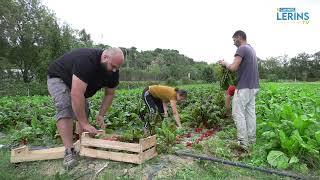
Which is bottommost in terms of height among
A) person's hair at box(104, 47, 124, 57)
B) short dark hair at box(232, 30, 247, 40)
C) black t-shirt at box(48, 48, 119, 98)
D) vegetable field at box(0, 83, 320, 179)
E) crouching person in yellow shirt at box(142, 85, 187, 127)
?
vegetable field at box(0, 83, 320, 179)

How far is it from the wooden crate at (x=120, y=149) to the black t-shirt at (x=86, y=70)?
728mm

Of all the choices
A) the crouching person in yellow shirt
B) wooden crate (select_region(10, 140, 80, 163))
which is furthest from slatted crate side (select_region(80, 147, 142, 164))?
the crouching person in yellow shirt

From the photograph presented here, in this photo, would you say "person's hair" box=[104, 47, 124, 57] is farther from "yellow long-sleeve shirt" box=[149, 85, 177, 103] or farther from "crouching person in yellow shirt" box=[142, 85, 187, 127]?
"yellow long-sleeve shirt" box=[149, 85, 177, 103]

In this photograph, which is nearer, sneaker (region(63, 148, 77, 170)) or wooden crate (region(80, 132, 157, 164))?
wooden crate (region(80, 132, 157, 164))

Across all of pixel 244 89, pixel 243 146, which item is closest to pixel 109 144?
pixel 243 146

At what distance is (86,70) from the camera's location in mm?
5109

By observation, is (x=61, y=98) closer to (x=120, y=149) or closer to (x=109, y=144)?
(x=109, y=144)

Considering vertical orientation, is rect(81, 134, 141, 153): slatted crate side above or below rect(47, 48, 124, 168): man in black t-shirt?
below

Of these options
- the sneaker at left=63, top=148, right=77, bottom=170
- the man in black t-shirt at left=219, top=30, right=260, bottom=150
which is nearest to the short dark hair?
the man in black t-shirt at left=219, top=30, right=260, bottom=150

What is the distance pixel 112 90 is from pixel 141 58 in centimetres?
6539

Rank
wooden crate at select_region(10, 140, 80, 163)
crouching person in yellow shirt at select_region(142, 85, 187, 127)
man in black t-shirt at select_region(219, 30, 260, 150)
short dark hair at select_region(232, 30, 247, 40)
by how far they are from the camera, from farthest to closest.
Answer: crouching person in yellow shirt at select_region(142, 85, 187, 127), short dark hair at select_region(232, 30, 247, 40), man in black t-shirt at select_region(219, 30, 260, 150), wooden crate at select_region(10, 140, 80, 163)

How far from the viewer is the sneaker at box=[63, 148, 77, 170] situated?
213 inches

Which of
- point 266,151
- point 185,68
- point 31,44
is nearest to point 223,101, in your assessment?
point 266,151

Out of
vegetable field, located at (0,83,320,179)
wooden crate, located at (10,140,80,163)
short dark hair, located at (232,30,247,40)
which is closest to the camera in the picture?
vegetable field, located at (0,83,320,179)
